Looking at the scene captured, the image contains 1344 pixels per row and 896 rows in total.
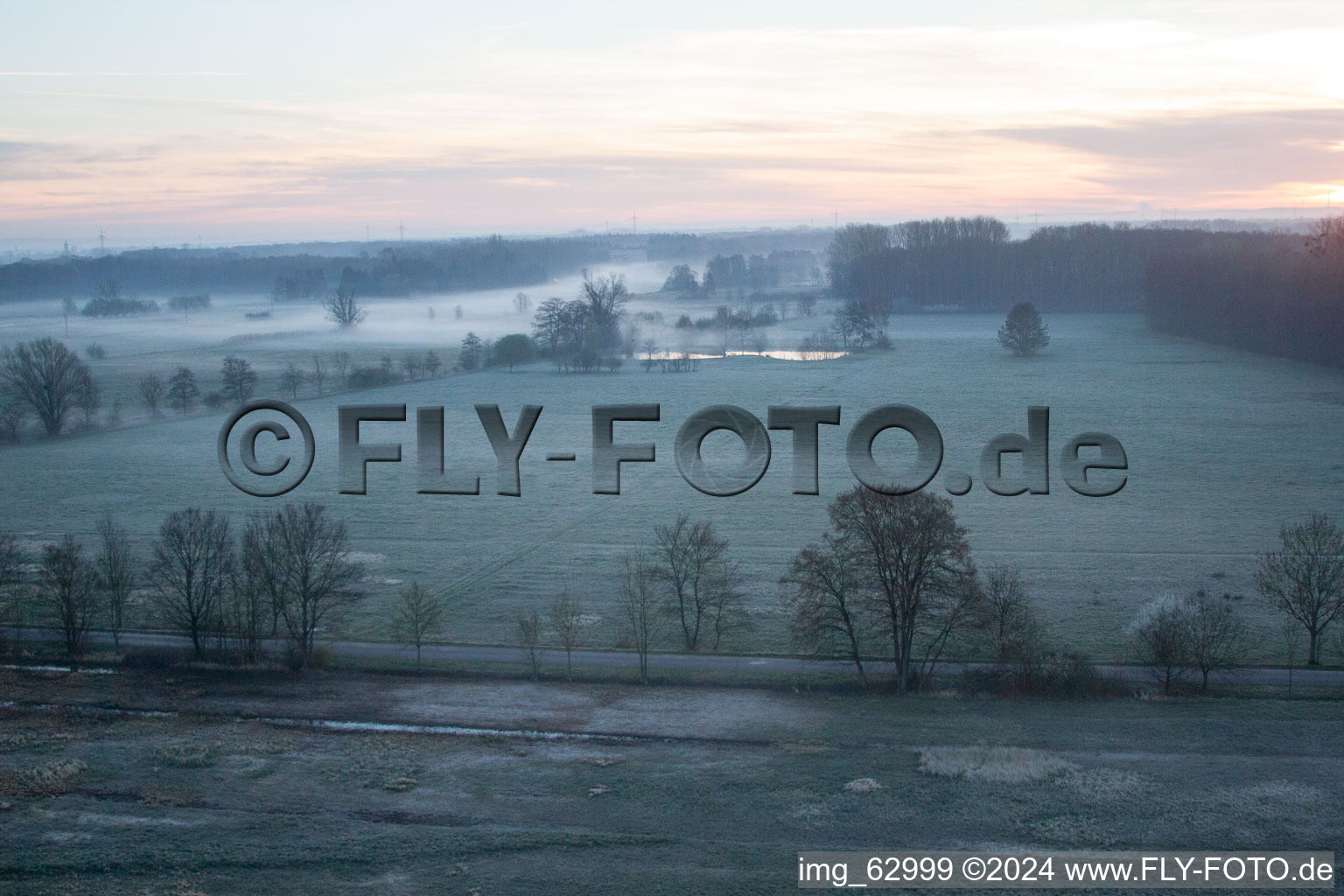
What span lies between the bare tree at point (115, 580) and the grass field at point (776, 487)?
3616 mm

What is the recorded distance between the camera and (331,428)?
53062mm

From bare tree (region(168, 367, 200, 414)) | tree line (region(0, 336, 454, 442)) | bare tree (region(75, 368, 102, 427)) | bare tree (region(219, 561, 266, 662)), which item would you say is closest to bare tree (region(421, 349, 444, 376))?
tree line (region(0, 336, 454, 442))

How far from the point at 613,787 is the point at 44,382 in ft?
161

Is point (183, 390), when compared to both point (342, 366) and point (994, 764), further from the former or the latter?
point (994, 764)

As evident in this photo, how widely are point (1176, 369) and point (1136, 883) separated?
194ft

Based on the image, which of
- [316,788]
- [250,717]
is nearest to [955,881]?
[316,788]

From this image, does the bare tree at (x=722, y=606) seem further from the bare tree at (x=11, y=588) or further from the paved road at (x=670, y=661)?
the bare tree at (x=11, y=588)

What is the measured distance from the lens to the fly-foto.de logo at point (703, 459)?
3853 centimetres

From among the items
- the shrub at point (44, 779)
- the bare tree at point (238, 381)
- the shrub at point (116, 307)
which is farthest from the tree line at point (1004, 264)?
the shrub at point (44, 779)

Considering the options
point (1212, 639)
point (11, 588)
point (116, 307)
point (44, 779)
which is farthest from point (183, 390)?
point (1212, 639)

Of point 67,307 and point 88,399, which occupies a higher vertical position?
point 67,307

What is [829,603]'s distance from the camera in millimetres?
24875

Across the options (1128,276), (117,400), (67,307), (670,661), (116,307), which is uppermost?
(1128,276)

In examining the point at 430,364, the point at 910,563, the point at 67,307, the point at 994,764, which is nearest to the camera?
the point at 994,764
